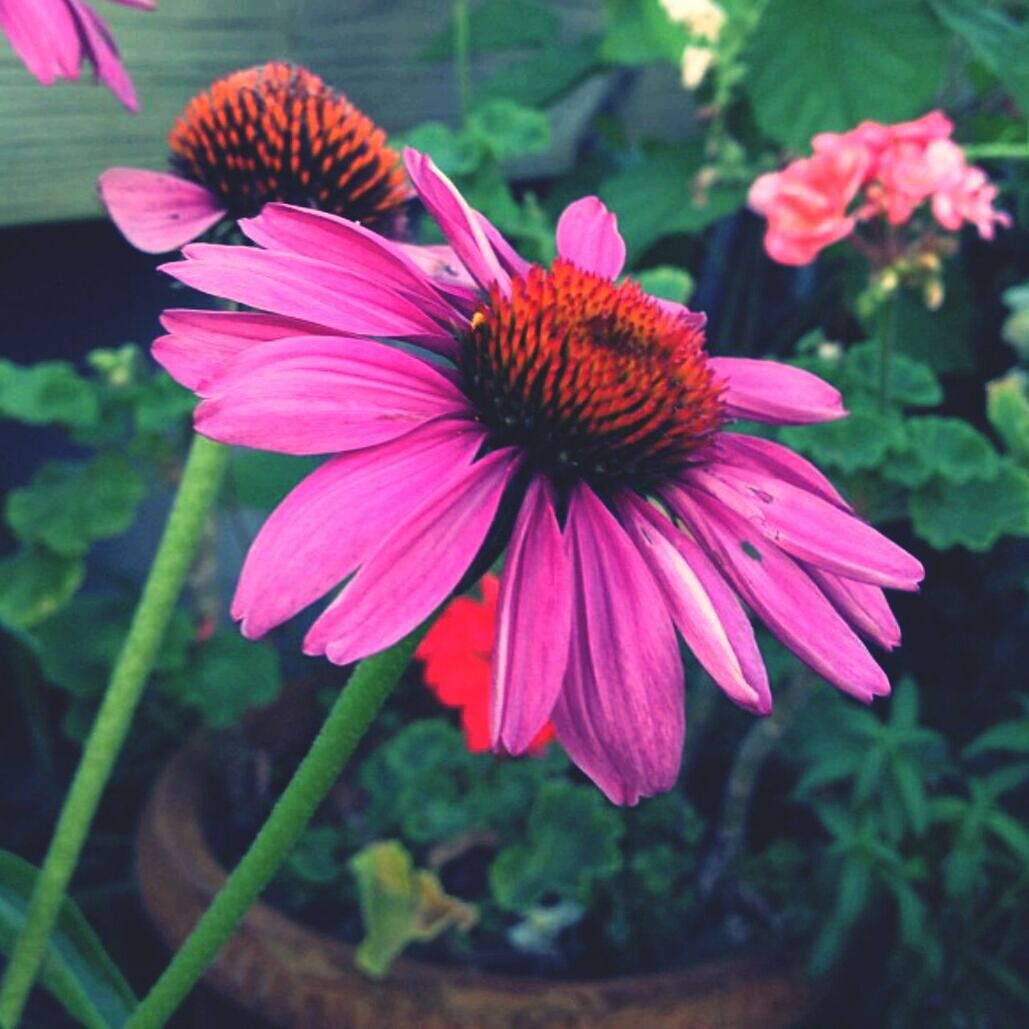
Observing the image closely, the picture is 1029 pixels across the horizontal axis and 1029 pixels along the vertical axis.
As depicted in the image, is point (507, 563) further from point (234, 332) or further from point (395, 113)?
point (395, 113)

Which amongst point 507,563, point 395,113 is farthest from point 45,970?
point 395,113

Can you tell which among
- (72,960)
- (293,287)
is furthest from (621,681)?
(72,960)

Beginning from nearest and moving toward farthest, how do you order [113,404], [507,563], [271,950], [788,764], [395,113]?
[507,563]
[271,950]
[113,404]
[788,764]
[395,113]

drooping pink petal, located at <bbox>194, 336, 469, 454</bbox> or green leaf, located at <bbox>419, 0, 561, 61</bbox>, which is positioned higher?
drooping pink petal, located at <bbox>194, 336, 469, 454</bbox>

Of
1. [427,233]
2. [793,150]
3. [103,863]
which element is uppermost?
[793,150]

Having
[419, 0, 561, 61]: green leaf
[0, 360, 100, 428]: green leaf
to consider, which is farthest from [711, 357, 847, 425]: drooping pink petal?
[419, 0, 561, 61]: green leaf

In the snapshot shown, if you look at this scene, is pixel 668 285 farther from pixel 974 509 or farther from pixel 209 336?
pixel 209 336

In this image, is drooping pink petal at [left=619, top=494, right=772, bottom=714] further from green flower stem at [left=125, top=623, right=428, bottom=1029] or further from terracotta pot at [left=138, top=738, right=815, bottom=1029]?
terracotta pot at [left=138, top=738, right=815, bottom=1029]

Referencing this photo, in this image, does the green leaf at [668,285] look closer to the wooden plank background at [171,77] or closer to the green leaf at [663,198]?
the green leaf at [663,198]
